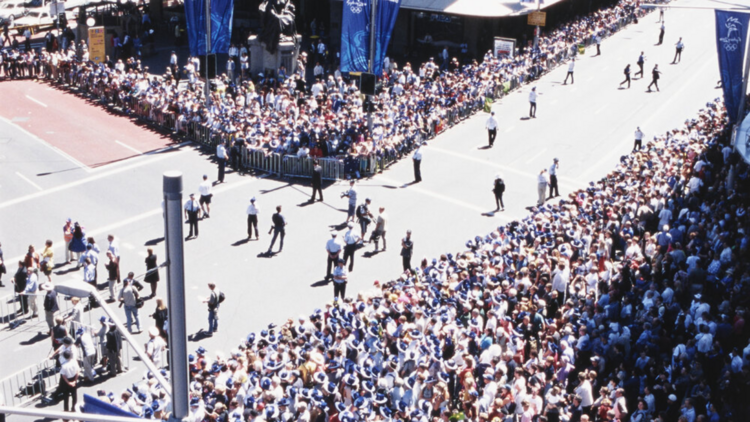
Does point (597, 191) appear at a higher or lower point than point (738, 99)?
lower

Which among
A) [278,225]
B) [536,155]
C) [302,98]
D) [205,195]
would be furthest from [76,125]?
[536,155]

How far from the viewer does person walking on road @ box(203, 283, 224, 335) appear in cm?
2123

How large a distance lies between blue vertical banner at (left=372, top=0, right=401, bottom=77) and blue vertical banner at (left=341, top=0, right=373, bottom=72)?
1.14 ft

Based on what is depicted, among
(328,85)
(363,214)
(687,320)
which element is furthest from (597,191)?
(328,85)

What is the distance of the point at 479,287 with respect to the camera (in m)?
20.5

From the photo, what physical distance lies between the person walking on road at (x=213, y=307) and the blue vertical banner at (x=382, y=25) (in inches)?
577

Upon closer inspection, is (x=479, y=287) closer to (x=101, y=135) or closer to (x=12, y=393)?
(x=12, y=393)

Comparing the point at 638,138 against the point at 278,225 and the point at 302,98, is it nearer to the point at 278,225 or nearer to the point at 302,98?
the point at 302,98

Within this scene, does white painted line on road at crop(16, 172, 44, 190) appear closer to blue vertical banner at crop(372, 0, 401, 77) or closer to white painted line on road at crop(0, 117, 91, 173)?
white painted line on road at crop(0, 117, 91, 173)

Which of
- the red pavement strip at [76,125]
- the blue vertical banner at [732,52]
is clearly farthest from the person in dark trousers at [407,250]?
the red pavement strip at [76,125]

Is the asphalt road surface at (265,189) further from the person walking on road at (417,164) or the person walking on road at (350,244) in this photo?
the person walking on road at (350,244)

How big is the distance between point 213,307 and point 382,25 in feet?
52.2

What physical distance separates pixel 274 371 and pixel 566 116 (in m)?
26.9

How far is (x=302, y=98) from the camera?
38.9 meters
